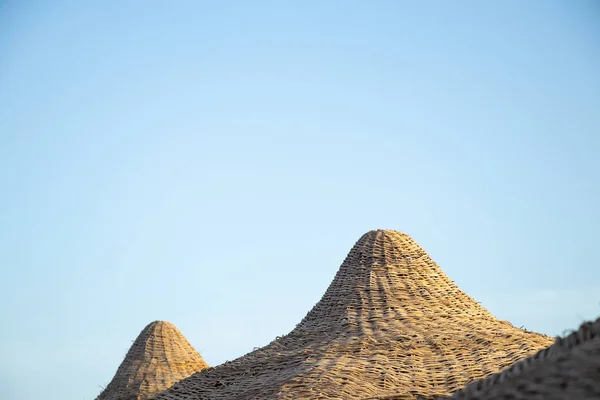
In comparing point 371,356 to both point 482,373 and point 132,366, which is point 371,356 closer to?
point 482,373

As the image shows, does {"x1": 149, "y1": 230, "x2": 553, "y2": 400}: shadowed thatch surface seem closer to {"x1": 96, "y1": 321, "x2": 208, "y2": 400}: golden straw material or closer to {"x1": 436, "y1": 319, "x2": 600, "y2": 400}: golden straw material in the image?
{"x1": 436, "y1": 319, "x2": 600, "y2": 400}: golden straw material

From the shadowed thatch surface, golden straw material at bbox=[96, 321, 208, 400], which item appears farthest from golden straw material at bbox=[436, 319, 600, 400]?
golden straw material at bbox=[96, 321, 208, 400]

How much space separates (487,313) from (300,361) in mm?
1879

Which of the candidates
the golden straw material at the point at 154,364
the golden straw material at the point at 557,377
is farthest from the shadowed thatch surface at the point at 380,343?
the golden straw material at the point at 154,364

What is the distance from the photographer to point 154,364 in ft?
42.4

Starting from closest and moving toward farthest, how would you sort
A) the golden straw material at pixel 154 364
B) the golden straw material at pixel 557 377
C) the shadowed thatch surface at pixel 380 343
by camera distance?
the golden straw material at pixel 557 377
the shadowed thatch surface at pixel 380 343
the golden straw material at pixel 154 364

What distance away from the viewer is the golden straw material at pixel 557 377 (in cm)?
192

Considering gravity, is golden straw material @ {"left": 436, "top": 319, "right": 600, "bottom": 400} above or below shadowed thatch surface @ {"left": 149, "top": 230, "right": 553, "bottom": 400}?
below

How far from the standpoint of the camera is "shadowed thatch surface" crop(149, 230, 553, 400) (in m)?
5.25

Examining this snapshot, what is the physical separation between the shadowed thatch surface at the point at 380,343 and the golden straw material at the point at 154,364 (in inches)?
227

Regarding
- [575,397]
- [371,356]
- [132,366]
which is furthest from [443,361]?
[132,366]

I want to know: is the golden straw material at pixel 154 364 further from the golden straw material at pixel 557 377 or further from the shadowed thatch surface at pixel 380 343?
the golden straw material at pixel 557 377

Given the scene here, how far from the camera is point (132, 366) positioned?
12984mm

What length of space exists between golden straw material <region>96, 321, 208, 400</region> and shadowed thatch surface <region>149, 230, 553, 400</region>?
5777 mm
